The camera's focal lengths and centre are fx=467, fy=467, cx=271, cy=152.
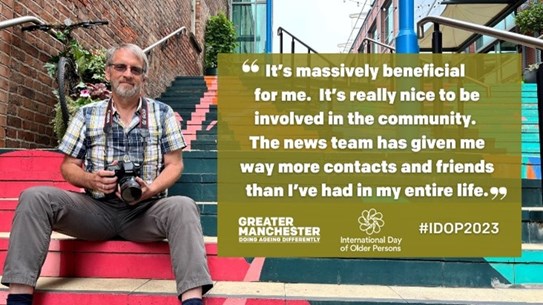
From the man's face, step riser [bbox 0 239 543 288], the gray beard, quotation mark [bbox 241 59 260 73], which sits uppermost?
quotation mark [bbox 241 59 260 73]

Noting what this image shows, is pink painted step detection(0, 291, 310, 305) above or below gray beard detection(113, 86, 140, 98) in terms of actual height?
below

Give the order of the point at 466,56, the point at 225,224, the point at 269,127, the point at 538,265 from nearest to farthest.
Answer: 1. the point at 538,265
2. the point at 225,224
3. the point at 269,127
4. the point at 466,56

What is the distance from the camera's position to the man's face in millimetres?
2182

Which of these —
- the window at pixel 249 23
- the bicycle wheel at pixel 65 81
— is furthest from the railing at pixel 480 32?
the window at pixel 249 23

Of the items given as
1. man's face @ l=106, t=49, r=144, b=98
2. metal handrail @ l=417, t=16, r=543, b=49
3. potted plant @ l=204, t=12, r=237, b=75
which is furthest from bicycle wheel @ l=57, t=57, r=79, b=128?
potted plant @ l=204, t=12, r=237, b=75

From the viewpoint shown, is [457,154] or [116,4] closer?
[457,154]

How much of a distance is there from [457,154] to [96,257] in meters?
1.94

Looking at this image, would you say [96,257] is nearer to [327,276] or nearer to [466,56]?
[327,276]

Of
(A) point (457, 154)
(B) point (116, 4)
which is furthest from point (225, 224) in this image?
(B) point (116, 4)

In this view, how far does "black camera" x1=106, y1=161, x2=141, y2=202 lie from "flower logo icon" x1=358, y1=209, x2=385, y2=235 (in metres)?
1.05

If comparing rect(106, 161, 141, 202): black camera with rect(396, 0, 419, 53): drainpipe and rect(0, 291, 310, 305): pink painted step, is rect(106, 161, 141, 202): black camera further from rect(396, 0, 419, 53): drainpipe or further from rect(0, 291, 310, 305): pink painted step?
rect(396, 0, 419, 53): drainpipe

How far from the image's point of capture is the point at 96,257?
86.8 inches

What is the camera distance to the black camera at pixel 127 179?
1.98 m

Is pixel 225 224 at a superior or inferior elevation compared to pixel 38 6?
inferior
